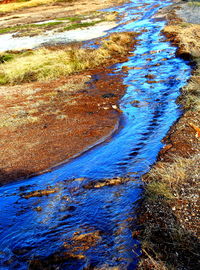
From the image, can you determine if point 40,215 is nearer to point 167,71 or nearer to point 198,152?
point 198,152

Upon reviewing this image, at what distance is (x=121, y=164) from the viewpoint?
8477 mm

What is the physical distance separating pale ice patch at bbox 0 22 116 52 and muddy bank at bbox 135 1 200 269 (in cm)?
2299

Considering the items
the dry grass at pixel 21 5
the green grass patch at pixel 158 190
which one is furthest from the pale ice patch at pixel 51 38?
the dry grass at pixel 21 5

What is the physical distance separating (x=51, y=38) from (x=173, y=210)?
2916 cm

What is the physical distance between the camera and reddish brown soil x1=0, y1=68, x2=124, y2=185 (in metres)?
9.63

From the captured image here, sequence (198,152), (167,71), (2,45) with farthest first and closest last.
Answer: (2,45) → (167,71) → (198,152)

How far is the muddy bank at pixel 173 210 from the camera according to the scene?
16.1 feet

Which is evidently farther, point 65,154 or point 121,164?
point 65,154

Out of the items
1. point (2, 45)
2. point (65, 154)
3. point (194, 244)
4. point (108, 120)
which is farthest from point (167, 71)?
point (2, 45)

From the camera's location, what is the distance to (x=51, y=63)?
20.1m

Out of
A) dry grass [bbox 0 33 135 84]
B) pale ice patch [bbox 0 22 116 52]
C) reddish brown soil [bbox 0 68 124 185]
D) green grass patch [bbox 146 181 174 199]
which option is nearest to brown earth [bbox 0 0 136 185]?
reddish brown soil [bbox 0 68 124 185]

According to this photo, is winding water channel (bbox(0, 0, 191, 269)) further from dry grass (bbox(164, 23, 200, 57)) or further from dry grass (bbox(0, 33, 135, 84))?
dry grass (bbox(164, 23, 200, 57))

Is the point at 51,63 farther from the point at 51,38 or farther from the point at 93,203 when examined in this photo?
the point at 93,203

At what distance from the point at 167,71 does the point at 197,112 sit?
7742 millimetres
